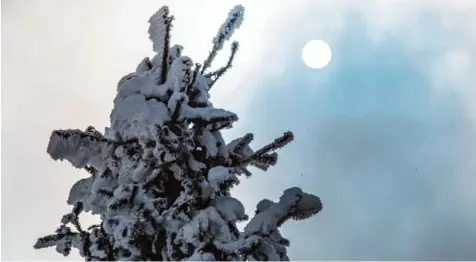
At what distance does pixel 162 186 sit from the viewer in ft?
20.1

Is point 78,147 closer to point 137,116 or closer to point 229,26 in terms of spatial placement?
point 137,116

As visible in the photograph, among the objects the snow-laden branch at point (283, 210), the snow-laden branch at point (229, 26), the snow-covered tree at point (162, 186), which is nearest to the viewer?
the snow-covered tree at point (162, 186)

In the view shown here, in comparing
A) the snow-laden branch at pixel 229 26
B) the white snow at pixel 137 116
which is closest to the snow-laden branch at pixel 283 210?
the white snow at pixel 137 116

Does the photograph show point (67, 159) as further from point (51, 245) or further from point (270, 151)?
point (270, 151)

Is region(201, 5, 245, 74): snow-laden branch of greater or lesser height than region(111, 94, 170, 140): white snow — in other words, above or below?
above

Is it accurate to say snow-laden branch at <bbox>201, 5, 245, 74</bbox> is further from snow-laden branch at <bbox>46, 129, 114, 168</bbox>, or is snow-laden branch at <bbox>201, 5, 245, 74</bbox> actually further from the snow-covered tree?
snow-laden branch at <bbox>46, 129, 114, 168</bbox>

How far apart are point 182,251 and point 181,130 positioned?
4.65ft

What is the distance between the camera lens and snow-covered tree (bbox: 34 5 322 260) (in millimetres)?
5523

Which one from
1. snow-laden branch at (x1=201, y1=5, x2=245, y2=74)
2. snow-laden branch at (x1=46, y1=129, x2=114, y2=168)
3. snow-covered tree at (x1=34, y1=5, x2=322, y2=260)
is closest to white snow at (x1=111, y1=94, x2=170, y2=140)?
snow-covered tree at (x1=34, y1=5, x2=322, y2=260)

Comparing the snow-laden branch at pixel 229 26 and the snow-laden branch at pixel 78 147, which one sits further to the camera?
the snow-laden branch at pixel 229 26

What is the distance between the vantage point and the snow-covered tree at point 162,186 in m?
5.52

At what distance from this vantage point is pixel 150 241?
573cm

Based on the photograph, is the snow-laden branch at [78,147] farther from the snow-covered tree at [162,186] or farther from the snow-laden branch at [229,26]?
the snow-laden branch at [229,26]

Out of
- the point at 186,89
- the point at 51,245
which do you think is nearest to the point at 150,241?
the point at 51,245
